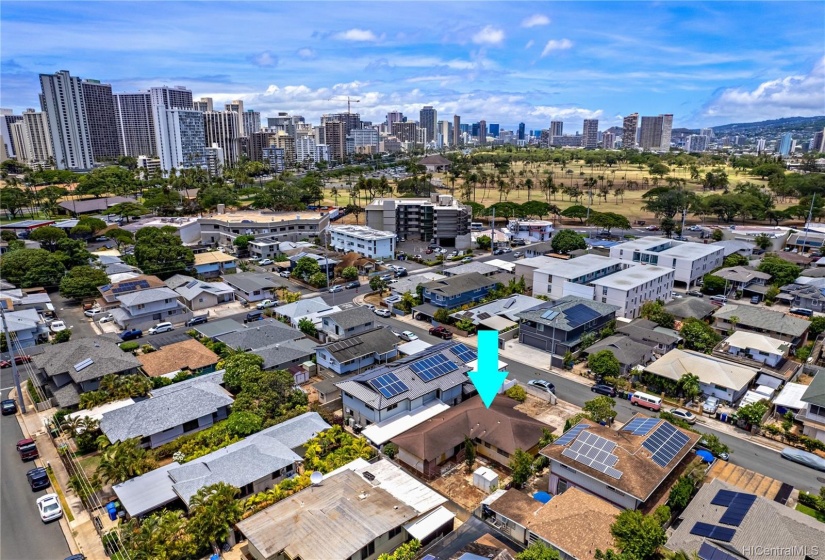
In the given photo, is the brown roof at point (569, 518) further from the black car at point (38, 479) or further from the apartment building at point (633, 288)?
the apartment building at point (633, 288)

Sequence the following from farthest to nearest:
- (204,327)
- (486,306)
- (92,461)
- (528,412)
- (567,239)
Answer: (567,239), (486,306), (204,327), (528,412), (92,461)

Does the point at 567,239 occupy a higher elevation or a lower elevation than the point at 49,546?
higher

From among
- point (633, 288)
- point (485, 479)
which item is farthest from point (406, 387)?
point (633, 288)

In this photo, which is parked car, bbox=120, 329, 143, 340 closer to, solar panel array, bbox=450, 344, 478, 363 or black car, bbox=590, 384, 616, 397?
solar panel array, bbox=450, 344, 478, 363

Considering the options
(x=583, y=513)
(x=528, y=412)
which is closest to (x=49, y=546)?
(x=583, y=513)

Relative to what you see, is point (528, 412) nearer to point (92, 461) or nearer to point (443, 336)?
point (443, 336)
